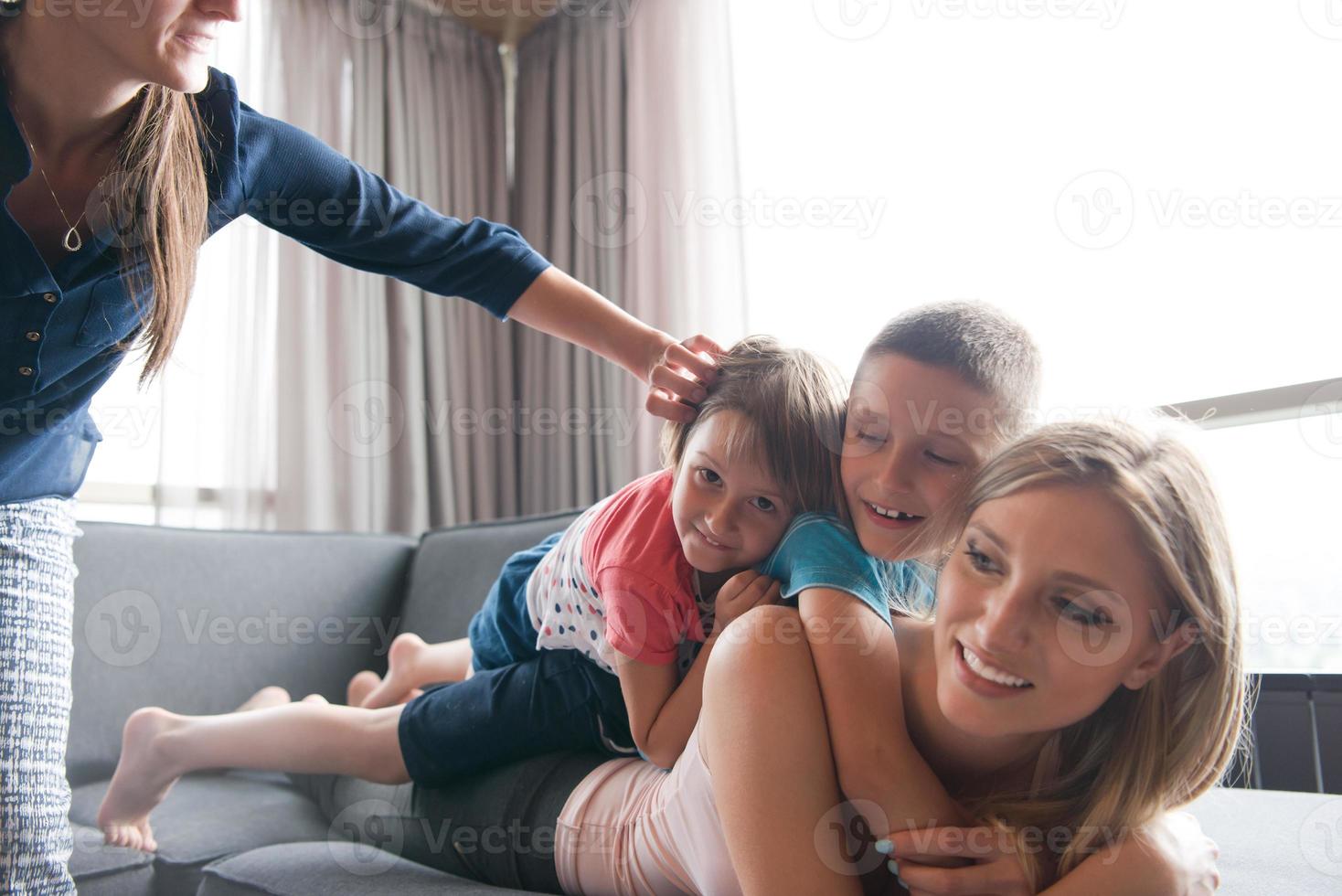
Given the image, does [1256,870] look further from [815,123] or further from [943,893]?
[815,123]

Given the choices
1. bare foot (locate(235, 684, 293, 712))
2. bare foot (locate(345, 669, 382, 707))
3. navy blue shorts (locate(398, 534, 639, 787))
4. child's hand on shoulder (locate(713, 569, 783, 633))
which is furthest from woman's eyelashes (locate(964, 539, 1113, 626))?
bare foot (locate(235, 684, 293, 712))

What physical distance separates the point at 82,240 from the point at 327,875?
852mm

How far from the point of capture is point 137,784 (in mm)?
1640

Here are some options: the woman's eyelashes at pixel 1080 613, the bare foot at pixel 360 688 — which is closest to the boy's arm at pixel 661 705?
the woman's eyelashes at pixel 1080 613

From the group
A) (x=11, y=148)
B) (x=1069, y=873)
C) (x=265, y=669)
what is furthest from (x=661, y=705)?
(x=265, y=669)

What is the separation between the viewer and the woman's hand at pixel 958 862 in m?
0.89

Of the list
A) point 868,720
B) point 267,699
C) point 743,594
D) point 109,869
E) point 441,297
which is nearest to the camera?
point 868,720

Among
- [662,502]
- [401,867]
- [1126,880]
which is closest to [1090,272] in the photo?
[662,502]

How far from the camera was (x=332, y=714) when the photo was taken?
1610mm

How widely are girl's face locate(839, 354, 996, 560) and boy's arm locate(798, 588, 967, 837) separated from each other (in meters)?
0.12

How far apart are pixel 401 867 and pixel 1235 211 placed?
190 centimetres

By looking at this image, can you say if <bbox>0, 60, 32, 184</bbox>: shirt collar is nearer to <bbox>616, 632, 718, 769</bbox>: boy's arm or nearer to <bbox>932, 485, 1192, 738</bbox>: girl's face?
<bbox>616, 632, 718, 769</bbox>: boy's arm

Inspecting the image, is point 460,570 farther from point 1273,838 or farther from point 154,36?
point 1273,838

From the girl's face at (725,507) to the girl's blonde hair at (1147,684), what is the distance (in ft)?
1.02
